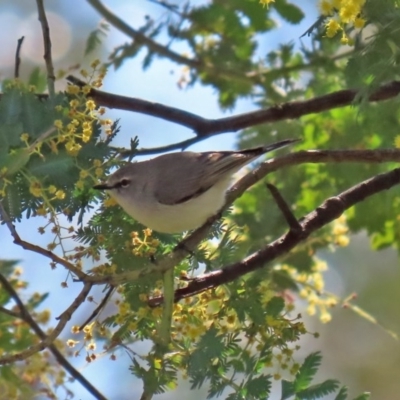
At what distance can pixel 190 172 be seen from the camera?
2.32 meters

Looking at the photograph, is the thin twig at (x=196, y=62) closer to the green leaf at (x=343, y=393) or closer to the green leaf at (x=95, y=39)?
the green leaf at (x=95, y=39)

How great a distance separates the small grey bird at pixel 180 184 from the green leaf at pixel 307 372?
1.85 feet

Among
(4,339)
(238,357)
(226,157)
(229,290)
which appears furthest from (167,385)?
(226,157)

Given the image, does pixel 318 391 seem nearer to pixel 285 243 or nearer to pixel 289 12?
pixel 285 243

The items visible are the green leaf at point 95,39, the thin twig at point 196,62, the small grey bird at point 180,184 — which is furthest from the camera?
the thin twig at point 196,62

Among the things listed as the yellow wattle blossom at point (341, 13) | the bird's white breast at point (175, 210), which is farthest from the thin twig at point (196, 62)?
the yellow wattle blossom at point (341, 13)

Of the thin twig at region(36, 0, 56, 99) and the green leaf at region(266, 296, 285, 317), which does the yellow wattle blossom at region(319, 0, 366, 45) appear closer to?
the green leaf at region(266, 296, 285, 317)

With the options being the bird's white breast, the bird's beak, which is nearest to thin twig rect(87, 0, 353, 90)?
the bird's white breast

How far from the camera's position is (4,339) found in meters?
2.00

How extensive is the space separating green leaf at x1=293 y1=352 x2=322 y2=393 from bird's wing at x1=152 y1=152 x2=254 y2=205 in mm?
783

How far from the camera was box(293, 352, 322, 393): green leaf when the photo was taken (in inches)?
60.3

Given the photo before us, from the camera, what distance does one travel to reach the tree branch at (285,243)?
1.70 m

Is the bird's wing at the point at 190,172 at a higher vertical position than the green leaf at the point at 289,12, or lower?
lower

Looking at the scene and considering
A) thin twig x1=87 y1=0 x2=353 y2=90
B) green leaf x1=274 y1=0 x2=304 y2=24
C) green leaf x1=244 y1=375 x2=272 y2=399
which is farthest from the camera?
thin twig x1=87 y1=0 x2=353 y2=90
